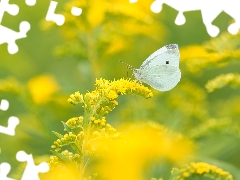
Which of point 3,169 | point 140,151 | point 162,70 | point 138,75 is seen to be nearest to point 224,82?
point 162,70

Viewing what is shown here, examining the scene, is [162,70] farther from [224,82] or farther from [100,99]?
[100,99]

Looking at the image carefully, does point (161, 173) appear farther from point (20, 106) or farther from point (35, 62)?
point (35, 62)

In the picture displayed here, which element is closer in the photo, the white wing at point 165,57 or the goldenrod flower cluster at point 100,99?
the goldenrod flower cluster at point 100,99

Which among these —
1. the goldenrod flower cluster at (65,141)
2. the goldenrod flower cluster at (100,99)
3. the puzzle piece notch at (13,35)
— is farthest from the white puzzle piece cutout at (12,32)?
the goldenrod flower cluster at (65,141)

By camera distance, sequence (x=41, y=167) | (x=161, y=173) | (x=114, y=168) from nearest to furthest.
Result: (x=41, y=167)
(x=114, y=168)
(x=161, y=173)

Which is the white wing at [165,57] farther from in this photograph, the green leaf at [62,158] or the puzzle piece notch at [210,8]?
the green leaf at [62,158]

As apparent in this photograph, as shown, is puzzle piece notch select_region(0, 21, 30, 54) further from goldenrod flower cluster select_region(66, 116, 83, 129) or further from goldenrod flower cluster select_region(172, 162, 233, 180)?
goldenrod flower cluster select_region(172, 162, 233, 180)

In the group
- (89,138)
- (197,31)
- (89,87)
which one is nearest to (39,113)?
(89,87)
